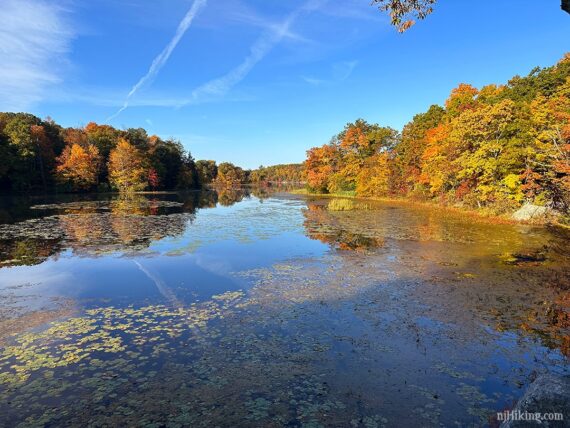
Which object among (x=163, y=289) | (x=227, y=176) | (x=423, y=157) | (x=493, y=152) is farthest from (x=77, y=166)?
(x=227, y=176)

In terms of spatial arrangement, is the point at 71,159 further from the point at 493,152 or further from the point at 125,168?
the point at 493,152

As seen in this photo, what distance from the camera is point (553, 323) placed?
7.18m

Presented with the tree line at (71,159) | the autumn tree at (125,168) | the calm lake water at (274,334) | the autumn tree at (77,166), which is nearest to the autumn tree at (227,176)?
the tree line at (71,159)

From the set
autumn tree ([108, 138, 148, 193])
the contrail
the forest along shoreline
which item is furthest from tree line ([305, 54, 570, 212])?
autumn tree ([108, 138, 148, 193])

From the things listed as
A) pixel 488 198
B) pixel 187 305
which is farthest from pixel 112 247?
pixel 488 198

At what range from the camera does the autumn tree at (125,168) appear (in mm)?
61219

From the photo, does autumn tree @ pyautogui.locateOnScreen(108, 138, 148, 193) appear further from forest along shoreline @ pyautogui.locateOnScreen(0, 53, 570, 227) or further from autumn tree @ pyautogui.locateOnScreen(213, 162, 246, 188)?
autumn tree @ pyautogui.locateOnScreen(213, 162, 246, 188)

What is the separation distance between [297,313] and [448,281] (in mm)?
5162

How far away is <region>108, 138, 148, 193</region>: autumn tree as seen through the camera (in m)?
61.2

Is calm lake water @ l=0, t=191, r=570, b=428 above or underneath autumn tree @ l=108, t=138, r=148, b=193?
underneath

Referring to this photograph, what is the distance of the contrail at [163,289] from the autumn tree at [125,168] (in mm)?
56489

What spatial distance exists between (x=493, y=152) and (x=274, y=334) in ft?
92.7

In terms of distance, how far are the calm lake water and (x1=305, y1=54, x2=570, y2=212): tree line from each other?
39.8 feet

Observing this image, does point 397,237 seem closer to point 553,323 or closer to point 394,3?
point 553,323
